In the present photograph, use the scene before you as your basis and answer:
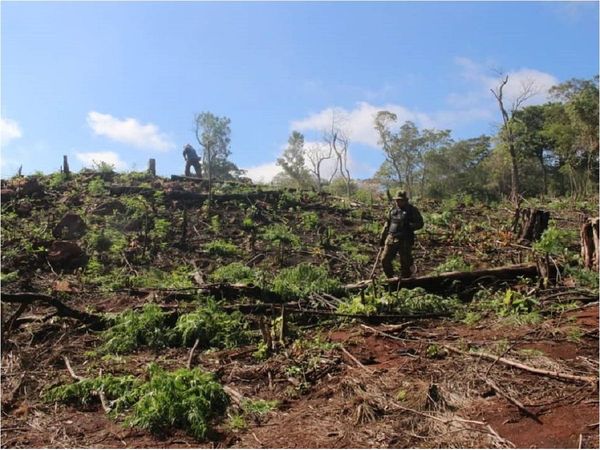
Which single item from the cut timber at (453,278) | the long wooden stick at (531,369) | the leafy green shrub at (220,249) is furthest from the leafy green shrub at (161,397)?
the leafy green shrub at (220,249)

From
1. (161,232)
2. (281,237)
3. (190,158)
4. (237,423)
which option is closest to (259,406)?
(237,423)

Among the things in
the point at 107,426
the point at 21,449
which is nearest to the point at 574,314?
the point at 107,426

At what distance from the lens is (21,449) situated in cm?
400

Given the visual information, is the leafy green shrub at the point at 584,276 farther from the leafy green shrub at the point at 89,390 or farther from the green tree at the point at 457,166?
the green tree at the point at 457,166

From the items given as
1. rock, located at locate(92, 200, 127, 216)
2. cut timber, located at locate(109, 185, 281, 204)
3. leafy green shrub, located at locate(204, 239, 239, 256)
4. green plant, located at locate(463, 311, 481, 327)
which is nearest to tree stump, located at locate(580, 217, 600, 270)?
green plant, located at locate(463, 311, 481, 327)

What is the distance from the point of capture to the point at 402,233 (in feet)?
31.4

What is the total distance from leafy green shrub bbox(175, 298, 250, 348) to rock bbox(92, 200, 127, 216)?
369 inches

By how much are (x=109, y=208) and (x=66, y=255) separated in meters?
4.11

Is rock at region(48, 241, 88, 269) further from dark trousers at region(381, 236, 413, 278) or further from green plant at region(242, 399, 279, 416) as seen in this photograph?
green plant at region(242, 399, 279, 416)

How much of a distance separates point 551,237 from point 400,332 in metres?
5.18

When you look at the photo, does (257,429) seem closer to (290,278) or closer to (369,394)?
(369,394)

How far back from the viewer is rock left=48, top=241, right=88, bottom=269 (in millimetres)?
11586

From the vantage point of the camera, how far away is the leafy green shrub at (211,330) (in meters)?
6.53

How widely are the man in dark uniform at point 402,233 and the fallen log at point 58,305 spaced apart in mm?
4940
